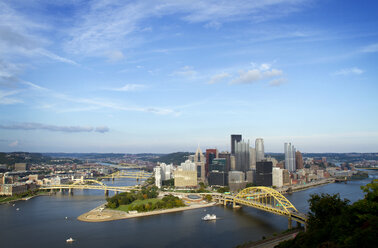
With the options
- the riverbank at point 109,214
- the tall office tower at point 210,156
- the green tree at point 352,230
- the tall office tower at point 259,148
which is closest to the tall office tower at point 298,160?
the tall office tower at point 259,148

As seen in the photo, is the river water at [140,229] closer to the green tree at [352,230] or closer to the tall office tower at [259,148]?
the green tree at [352,230]

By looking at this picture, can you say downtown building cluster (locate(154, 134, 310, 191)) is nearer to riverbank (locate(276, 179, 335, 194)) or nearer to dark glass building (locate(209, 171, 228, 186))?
dark glass building (locate(209, 171, 228, 186))

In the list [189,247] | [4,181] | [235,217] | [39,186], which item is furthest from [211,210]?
[4,181]

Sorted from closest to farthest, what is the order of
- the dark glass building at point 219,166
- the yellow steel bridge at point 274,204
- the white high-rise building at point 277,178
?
the yellow steel bridge at point 274,204 < the dark glass building at point 219,166 < the white high-rise building at point 277,178

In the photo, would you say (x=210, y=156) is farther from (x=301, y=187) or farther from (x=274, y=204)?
(x=274, y=204)

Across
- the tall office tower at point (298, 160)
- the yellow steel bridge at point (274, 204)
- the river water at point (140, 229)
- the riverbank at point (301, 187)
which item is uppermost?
the tall office tower at point (298, 160)

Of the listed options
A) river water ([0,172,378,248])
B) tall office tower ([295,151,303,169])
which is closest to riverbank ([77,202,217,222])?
river water ([0,172,378,248])
